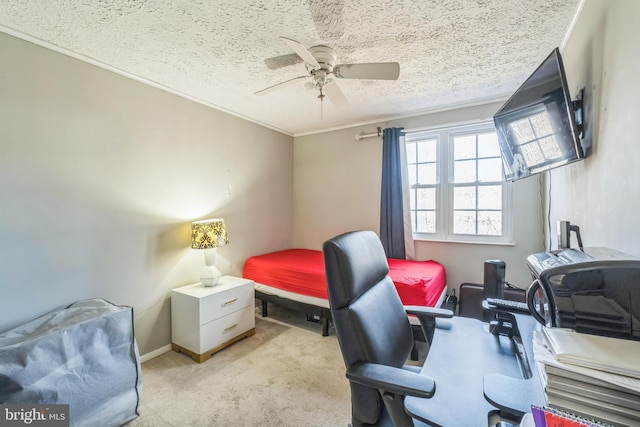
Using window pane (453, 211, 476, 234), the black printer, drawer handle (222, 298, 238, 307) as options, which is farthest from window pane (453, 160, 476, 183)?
drawer handle (222, 298, 238, 307)

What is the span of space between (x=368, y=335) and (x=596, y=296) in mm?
714

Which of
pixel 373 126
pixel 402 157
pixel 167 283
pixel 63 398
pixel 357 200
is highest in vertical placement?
pixel 373 126

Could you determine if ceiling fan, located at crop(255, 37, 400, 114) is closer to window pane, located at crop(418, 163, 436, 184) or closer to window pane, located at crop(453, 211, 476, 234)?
window pane, located at crop(418, 163, 436, 184)

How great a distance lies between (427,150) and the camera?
3270mm

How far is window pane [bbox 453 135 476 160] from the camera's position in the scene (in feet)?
9.85

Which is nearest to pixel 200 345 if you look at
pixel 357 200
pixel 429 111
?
pixel 357 200

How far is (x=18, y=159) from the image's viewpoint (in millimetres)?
1710

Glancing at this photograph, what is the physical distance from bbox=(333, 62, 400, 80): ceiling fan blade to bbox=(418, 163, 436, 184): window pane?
1.77 m

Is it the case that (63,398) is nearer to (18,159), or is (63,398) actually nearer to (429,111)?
(18,159)

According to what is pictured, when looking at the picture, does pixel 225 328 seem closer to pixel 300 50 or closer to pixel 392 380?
pixel 392 380

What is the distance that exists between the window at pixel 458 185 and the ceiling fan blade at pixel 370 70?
172cm

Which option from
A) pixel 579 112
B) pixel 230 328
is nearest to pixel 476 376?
pixel 579 112

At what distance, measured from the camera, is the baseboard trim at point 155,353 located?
2289 millimetres

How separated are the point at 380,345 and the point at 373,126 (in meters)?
3.03
